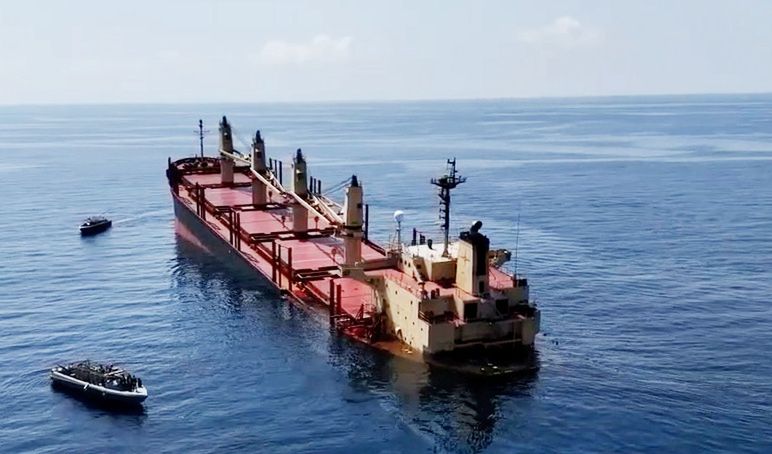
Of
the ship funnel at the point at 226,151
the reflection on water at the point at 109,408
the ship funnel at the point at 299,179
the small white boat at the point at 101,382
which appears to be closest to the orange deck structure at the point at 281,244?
the ship funnel at the point at 226,151

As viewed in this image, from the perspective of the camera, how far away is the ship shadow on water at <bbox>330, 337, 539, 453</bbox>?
50.5 meters

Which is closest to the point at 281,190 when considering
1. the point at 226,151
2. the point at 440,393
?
the point at 226,151

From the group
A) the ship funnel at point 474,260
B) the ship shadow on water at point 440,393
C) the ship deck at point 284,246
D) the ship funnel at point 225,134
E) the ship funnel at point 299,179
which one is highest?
the ship funnel at point 225,134

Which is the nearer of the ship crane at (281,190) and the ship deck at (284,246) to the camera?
the ship deck at (284,246)

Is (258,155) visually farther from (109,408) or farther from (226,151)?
(109,408)

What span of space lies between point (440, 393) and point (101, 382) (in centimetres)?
2419

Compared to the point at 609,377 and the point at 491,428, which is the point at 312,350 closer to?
the point at 491,428

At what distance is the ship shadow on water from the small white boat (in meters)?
15.4

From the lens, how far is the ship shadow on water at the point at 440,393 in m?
50.5

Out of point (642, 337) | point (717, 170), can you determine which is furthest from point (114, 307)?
point (717, 170)

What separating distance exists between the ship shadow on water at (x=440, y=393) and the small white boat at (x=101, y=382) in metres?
15.4

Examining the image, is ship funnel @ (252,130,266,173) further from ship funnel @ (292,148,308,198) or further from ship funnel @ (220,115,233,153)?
ship funnel @ (292,148,308,198)

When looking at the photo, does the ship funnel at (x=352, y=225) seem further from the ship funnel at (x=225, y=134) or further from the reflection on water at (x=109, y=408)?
the ship funnel at (x=225, y=134)

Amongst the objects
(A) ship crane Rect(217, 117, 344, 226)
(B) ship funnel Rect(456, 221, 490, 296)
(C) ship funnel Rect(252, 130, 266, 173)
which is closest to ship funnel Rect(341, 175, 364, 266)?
(A) ship crane Rect(217, 117, 344, 226)
